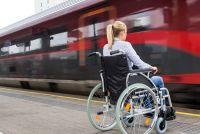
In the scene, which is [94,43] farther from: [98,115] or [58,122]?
[98,115]

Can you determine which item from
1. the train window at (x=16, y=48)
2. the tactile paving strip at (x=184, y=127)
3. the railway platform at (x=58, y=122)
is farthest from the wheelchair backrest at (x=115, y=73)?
the train window at (x=16, y=48)

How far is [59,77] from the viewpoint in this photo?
42.4 feet

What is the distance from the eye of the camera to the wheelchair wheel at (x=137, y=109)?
449 cm

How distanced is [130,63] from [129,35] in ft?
13.6

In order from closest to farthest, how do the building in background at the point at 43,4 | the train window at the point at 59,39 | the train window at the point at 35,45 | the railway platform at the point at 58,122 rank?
the railway platform at the point at 58,122, the train window at the point at 59,39, the train window at the point at 35,45, the building in background at the point at 43,4

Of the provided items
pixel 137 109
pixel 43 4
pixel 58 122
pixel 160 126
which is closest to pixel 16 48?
pixel 58 122

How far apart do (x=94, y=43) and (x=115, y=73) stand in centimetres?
593

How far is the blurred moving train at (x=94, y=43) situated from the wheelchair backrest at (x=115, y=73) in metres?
2.78

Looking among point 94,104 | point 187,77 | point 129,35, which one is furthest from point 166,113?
point 129,35

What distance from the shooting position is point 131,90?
453 centimetres

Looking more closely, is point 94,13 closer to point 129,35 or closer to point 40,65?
point 129,35

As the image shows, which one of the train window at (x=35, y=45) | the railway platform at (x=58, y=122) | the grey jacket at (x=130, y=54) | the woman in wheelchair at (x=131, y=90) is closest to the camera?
the woman in wheelchair at (x=131, y=90)

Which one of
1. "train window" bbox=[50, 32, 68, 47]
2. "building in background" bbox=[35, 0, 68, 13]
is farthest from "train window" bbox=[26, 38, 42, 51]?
"building in background" bbox=[35, 0, 68, 13]

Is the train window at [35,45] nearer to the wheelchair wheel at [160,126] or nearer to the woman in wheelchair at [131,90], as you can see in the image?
the woman in wheelchair at [131,90]
